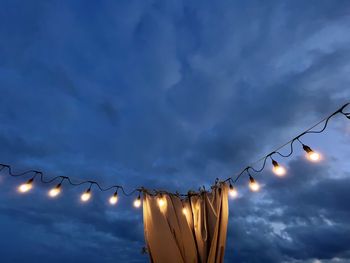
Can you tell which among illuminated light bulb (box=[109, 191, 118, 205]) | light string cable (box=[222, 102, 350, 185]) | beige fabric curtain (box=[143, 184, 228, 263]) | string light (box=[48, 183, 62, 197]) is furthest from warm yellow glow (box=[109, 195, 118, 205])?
light string cable (box=[222, 102, 350, 185])

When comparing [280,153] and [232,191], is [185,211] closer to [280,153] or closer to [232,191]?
[232,191]

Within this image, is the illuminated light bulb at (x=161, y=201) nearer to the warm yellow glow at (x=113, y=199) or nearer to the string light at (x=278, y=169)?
the warm yellow glow at (x=113, y=199)

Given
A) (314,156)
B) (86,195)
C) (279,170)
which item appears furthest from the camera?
(86,195)

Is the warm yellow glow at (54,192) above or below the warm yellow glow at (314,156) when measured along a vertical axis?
above

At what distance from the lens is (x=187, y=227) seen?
146 inches

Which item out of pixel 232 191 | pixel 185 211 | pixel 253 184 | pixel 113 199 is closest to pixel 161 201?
pixel 185 211

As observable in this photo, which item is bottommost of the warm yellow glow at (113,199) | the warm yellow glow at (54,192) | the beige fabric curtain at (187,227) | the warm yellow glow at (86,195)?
the beige fabric curtain at (187,227)

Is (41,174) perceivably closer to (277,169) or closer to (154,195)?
(154,195)

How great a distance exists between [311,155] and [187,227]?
6.33 feet

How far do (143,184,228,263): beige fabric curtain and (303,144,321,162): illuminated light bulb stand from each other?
4.67 feet

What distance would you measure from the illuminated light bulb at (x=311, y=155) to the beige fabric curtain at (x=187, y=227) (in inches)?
56.0

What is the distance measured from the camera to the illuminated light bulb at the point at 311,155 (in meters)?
2.81

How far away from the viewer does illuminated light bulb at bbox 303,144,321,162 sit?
281 centimetres

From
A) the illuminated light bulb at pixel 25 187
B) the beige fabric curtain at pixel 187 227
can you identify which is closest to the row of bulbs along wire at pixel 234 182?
the illuminated light bulb at pixel 25 187
